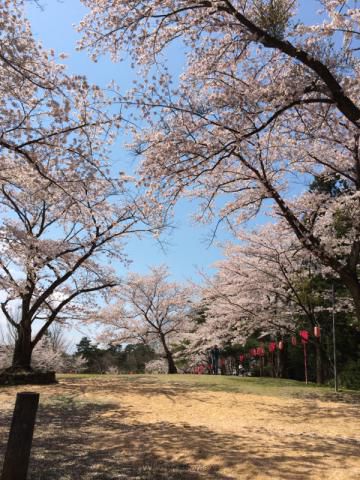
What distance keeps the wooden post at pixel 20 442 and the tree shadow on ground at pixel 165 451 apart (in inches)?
24.2

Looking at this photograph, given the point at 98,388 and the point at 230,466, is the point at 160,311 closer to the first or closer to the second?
the point at 98,388

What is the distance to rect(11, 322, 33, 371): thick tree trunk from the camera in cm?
1324

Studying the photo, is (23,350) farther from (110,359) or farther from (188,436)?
(110,359)

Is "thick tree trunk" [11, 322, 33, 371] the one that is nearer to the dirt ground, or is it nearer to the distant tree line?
the dirt ground

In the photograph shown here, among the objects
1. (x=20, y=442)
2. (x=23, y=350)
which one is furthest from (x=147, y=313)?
(x=20, y=442)

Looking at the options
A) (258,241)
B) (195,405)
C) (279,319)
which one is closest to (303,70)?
(195,405)

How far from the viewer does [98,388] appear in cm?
1162

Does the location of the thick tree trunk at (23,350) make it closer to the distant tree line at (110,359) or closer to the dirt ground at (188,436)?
the dirt ground at (188,436)

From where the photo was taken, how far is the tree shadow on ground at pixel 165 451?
13.8 ft

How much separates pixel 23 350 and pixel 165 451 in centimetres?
963

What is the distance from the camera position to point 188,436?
6.05m

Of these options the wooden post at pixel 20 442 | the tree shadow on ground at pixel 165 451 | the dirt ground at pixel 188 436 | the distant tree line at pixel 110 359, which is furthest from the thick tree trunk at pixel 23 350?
the distant tree line at pixel 110 359

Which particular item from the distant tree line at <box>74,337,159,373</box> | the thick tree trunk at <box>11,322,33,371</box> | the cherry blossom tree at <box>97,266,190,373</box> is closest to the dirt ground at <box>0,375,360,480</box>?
the thick tree trunk at <box>11,322,33,371</box>

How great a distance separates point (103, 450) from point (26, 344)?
30.3 feet
